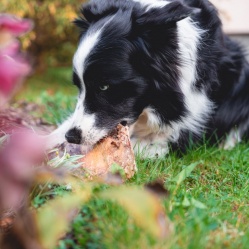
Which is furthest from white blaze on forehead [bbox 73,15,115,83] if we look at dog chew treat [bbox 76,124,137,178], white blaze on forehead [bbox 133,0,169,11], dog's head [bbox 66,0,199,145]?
dog chew treat [bbox 76,124,137,178]

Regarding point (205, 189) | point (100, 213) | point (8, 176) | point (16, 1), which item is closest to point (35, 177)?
point (8, 176)

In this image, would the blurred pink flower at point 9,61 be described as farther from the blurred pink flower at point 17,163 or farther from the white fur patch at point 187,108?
the white fur patch at point 187,108


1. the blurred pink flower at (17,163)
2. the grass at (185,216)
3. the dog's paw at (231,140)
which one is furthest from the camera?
the dog's paw at (231,140)

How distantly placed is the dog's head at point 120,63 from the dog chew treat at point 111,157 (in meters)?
0.24

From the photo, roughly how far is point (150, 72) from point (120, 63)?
0.21 m

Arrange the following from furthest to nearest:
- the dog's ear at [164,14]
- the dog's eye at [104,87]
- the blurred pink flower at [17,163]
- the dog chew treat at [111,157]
A: the dog's eye at [104,87] → the dog's ear at [164,14] → the dog chew treat at [111,157] → the blurred pink flower at [17,163]

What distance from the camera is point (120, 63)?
2945mm

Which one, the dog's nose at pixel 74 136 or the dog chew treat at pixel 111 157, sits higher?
the dog chew treat at pixel 111 157

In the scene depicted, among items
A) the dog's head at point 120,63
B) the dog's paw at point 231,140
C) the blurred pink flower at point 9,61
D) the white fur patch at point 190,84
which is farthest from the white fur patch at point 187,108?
the blurred pink flower at point 9,61

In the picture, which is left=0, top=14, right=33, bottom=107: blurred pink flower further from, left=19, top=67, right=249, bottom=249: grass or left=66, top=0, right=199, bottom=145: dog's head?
left=66, top=0, right=199, bottom=145: dog's head

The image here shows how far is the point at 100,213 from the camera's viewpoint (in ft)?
6.31

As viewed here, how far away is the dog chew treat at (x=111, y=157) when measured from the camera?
2.50 meters

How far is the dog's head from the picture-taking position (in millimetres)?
2912

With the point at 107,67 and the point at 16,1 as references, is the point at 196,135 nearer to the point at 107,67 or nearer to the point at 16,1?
the point at 107,67
